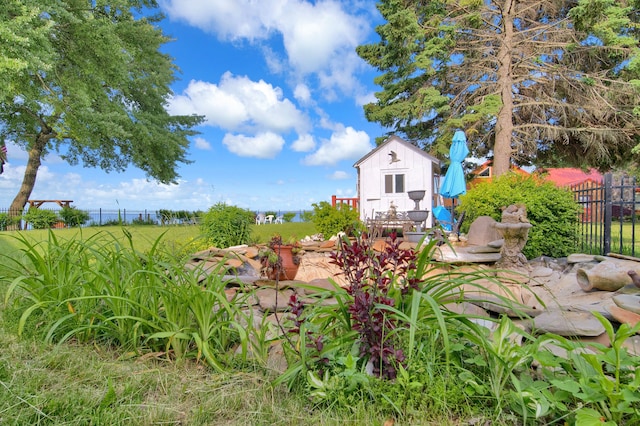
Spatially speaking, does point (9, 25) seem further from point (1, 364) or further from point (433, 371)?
point (433, 371)

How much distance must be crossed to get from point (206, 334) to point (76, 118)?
1441cm

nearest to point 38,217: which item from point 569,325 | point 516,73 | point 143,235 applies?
point 143,235

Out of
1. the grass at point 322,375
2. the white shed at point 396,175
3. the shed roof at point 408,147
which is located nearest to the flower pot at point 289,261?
the grass at point 322,375

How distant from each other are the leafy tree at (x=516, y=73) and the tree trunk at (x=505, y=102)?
35 mm

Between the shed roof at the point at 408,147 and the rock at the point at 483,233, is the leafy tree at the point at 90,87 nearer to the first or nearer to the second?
the shed roof at the point at 408,147

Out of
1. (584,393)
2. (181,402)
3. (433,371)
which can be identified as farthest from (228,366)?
(584,393)

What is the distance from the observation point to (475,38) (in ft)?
46.9

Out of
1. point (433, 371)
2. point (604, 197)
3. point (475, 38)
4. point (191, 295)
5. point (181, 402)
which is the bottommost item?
point (181, 402)

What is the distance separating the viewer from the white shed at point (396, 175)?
1264cm

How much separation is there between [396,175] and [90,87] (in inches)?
485

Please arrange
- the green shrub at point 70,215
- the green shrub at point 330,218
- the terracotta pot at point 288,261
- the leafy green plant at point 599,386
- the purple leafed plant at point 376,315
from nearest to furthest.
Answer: the leafy green plant at point 599,386, the purple leafed plant at point 376,315, the terracotta pot at point 288,261, the green shrub at point 330,218, the green shrub at point 70,215

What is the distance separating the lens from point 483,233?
5.91 meters

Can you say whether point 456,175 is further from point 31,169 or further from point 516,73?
point 31,169

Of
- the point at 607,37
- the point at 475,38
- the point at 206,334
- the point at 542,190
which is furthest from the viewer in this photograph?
the point at 475,38
